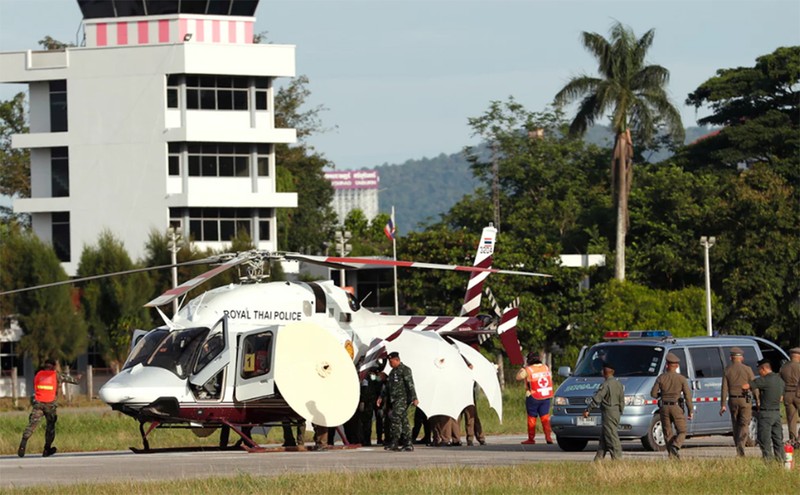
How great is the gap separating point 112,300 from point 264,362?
38.7 meters

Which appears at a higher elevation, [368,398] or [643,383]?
[643,383]

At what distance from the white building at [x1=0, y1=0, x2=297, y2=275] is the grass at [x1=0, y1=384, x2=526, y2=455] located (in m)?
24.1

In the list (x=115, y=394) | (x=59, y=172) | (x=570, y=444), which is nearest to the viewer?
(x=115, y=394)

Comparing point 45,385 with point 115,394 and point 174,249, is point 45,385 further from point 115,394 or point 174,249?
point 174,249

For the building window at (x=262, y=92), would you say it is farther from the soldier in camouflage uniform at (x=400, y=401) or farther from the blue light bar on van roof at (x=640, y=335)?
the blue light bar on van roof at (x=640, y=335)

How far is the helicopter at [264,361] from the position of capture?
2514 cm

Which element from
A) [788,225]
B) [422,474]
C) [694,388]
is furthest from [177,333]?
[788,225]

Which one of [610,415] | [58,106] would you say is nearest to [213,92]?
[58,106]

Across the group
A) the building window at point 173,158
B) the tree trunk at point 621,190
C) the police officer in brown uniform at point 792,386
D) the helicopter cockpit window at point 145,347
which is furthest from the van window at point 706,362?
the building window at point 173,158

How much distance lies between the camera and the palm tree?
2662 inches

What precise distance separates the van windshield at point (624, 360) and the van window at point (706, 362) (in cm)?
76

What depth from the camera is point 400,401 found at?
2608 centimetres

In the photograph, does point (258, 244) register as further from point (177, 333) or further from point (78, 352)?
point (177, 333)

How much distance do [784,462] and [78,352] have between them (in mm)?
46148
